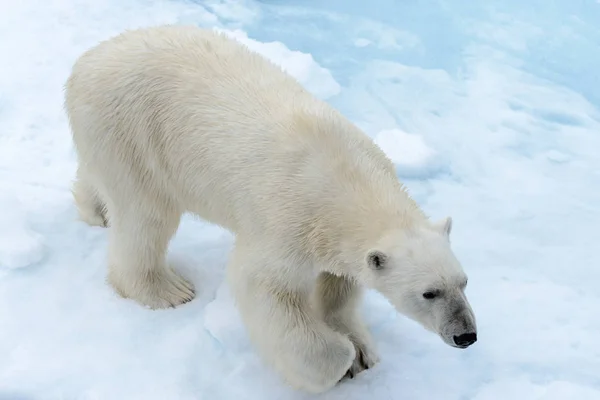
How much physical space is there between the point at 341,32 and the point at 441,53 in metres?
0.82

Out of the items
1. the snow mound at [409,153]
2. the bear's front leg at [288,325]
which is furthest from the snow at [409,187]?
the bear's front leg at [288,325]

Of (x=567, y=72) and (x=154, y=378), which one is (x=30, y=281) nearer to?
(x=154, y=378)

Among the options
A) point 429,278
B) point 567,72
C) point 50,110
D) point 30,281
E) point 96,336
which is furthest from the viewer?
point 567,72

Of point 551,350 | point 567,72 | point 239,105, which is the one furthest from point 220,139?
point 567,72

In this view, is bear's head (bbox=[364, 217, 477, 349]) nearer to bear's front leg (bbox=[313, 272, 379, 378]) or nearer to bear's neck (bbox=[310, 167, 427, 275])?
bear's neck (bbox=[310, 167, 427, 275])

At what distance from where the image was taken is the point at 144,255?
2.76 m

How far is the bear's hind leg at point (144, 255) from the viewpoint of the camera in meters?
2.68

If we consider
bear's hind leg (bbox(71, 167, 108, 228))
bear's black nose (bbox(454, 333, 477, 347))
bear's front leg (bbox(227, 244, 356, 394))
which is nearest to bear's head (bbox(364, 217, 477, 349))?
bear's black nose (bbox(454, 333, 477, 347))

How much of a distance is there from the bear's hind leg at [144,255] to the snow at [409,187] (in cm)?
7

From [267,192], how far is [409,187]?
1.59m

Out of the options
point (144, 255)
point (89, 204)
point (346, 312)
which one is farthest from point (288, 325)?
point (89, 204)

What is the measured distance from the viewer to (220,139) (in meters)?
2.40

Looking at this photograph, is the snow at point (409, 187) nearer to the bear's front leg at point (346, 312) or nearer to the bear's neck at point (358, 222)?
the bear's front leg at point (346, 312)

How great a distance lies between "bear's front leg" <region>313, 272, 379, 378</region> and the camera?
2.60 metres
